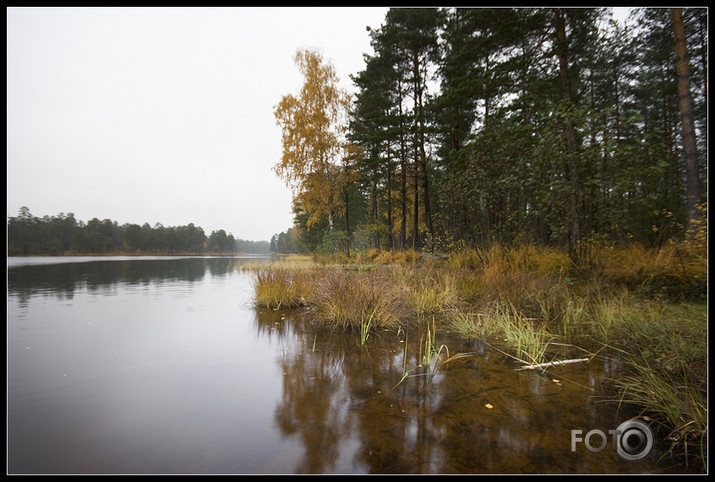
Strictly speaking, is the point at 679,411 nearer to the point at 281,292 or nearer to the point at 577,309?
the point at 577,309

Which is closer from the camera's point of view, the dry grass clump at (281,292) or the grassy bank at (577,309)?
the grassy bank at (577,309)

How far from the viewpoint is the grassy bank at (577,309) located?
2045 millimetres

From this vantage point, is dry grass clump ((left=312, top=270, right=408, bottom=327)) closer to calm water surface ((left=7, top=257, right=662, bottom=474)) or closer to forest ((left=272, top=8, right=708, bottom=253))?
calm water surface ((left=7, top=257, right=662, bottom=474))

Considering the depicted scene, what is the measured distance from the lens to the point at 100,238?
44031 mm

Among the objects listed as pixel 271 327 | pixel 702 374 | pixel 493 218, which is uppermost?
pixel 493 218

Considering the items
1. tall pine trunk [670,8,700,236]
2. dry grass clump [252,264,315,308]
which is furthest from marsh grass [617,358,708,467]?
tall pine trunk [670,8,700,236]

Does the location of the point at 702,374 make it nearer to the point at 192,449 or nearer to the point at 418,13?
the point at 192,449

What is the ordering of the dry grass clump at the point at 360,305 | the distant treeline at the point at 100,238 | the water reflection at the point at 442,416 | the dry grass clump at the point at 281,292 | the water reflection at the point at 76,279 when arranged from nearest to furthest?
1. the water reflection at the point at 442,416
2. the dry grass clump at the point at 360,305
3. the dry grass clump at the point at 281,292
4. the water reflection at the point at 76,279
5. the distant treeline at the point at 100,238

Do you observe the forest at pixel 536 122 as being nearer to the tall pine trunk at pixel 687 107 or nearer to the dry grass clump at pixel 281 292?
the tall pine trunk at pixel 687 107

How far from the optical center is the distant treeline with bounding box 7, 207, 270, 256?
27.7 meters

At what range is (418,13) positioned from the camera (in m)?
12.0

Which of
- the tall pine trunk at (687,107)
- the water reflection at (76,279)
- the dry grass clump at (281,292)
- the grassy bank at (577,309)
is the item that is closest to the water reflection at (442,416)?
the grassy bank at (577,309)

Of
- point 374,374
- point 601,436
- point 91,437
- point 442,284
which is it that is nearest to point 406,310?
point 442,284
